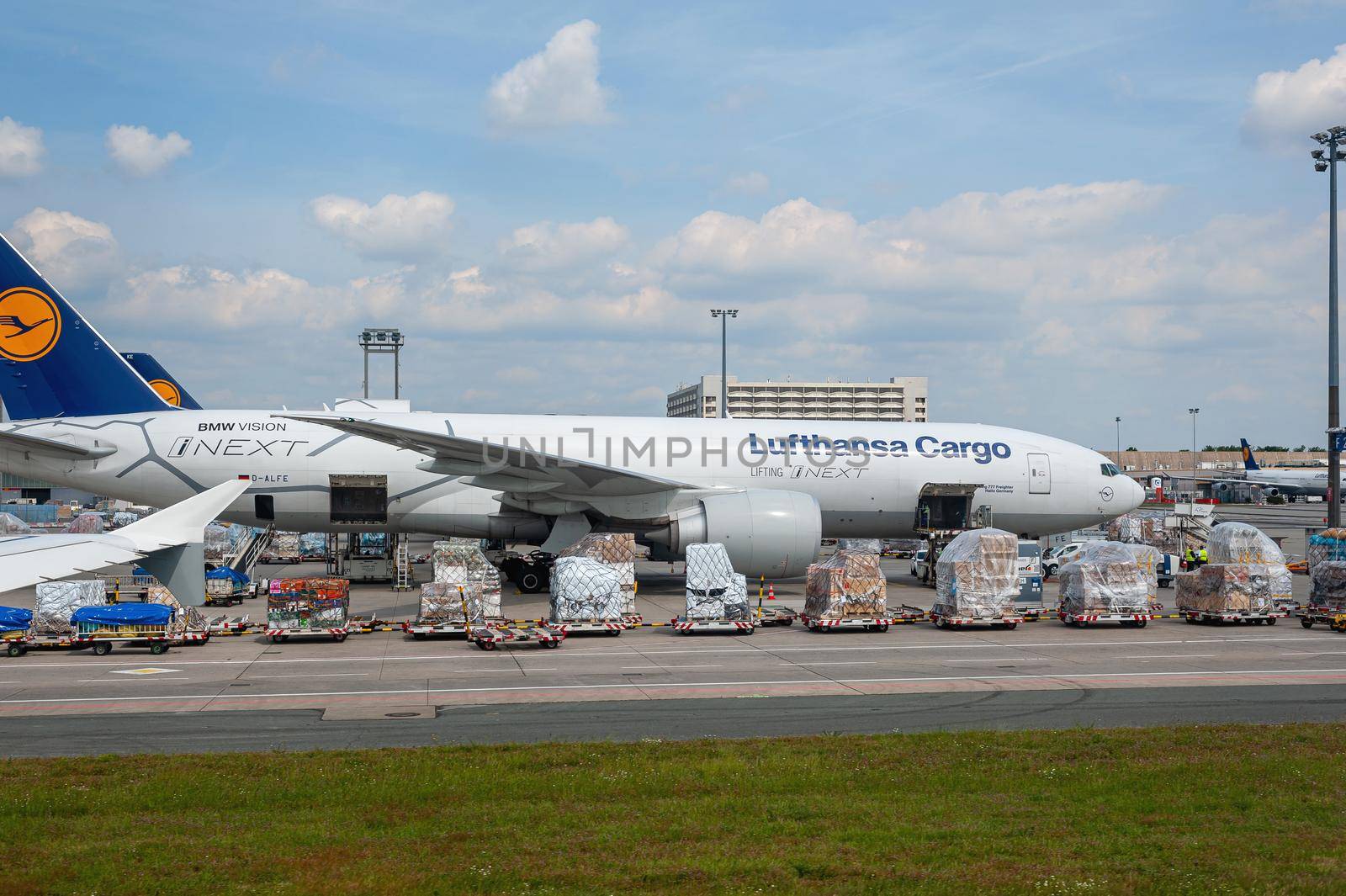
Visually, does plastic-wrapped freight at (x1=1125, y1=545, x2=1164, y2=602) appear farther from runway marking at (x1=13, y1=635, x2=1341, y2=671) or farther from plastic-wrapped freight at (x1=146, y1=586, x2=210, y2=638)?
plastic-wrapped freight at (x1=146, y1=586, x2=210, y2=638)

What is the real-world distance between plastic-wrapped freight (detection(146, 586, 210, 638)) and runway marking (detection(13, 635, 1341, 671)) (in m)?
1.69

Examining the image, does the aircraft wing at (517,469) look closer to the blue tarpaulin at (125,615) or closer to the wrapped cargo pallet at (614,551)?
the wrapped cargo pallet at (614,551)

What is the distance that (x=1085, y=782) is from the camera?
10.1 meters

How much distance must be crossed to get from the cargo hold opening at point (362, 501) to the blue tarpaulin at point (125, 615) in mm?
9469

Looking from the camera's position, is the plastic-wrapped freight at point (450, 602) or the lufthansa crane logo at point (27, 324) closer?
the plastic-wrapped freight at point (450, 602)

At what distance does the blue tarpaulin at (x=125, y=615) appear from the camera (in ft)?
63.7

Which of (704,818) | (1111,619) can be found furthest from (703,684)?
(1111,619)

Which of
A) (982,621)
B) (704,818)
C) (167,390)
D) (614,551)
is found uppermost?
(167,390)

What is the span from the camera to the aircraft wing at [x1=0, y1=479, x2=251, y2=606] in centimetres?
905

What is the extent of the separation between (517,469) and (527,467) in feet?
1.08

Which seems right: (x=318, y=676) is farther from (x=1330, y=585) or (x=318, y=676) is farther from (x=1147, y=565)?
(x=1330, y=585)

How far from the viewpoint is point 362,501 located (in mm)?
29516

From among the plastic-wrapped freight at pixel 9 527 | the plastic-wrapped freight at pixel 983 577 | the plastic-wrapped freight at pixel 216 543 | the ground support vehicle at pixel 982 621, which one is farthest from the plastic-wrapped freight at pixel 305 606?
the plastic-wrapped freight at pixel 9 527

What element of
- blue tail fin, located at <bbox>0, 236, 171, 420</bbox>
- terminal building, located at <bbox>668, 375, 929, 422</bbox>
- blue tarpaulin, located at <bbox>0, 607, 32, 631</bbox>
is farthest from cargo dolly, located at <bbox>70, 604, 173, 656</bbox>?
terminal building, located at <bbox>668, 375, 929, 422</bbox>
